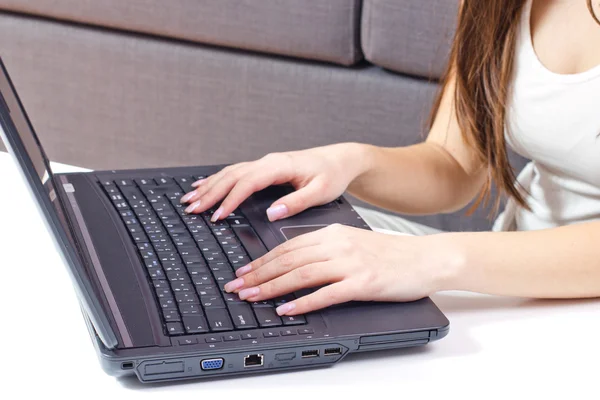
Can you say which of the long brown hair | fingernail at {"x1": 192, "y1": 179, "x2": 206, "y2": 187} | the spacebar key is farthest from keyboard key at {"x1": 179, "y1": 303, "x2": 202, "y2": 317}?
the long brown hair

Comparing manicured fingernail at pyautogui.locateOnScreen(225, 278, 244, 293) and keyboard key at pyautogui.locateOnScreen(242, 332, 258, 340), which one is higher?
keyboard key at pyautogui.locateOnScreen(242, 332, 258, 340)

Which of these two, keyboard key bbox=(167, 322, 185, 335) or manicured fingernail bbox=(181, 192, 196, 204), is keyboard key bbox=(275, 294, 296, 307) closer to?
keyboard key bbox=(167, 322, 185, 335)

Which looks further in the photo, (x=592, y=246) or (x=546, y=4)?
(x=546, y=4)

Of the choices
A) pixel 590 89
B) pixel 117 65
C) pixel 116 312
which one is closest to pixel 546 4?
pixel 590 89

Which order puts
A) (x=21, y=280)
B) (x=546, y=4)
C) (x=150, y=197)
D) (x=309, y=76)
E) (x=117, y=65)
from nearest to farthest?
(x=21, y=280) → (x=150, y=197) → (x=546, y=4) → (x=309, y=76) → (x=117, y=65)

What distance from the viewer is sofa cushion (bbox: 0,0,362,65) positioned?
4.69ft

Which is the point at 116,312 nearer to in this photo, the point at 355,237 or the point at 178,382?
the point at 178,382

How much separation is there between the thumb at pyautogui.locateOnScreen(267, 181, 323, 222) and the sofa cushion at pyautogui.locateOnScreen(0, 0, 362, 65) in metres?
0.73

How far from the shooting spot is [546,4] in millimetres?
899

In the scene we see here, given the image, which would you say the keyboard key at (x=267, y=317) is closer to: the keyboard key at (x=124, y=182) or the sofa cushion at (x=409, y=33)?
the keyboard key at (x=124, y=182)

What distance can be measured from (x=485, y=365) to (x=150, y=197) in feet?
1.12

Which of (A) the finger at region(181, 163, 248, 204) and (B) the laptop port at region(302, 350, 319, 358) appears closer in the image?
(B) the laptop port at region(302, 350, 319, 358)

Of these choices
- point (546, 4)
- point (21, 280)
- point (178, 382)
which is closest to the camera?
point (178, 382)

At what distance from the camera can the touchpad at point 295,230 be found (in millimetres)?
704
